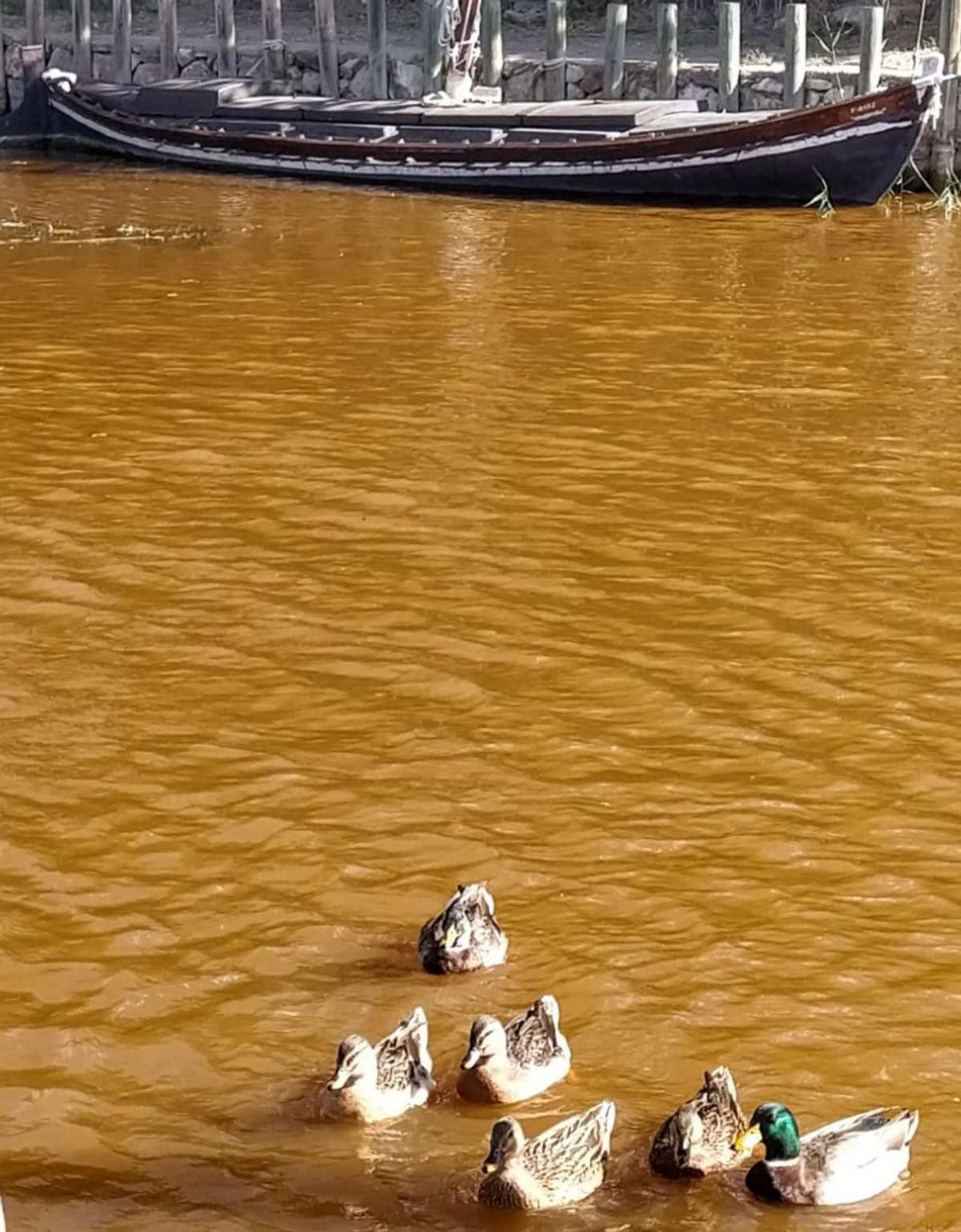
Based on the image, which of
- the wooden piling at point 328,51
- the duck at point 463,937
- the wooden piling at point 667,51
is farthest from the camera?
the wooden piling at point 328,51

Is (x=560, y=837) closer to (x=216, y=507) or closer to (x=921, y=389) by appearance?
(x=216, y=507)

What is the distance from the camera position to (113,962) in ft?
21.1

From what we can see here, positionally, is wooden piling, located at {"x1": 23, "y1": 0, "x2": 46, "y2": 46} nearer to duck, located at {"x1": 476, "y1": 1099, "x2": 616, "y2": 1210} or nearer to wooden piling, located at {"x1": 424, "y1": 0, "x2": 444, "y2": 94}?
wooden piling, located at {"x1": 424, "y1": 0, "x2": 444, "y2": 94}

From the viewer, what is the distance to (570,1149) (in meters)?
5.25

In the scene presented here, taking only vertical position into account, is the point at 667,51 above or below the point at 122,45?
below

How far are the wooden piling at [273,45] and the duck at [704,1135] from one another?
72.2 ft

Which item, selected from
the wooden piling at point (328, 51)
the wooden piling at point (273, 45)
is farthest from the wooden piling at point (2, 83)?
the wooden piling at point (328, 51)

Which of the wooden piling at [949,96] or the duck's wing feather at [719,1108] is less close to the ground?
the wooden piling at [949,96]

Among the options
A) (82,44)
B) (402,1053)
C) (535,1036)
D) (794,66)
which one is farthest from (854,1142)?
(82,44)

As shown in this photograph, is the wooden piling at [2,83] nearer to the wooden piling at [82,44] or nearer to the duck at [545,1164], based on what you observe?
the wooden piling at [82,44]

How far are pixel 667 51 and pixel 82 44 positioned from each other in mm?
8986

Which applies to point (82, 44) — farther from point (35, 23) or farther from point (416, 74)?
point (416, 74)

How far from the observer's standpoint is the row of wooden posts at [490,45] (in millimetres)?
21797

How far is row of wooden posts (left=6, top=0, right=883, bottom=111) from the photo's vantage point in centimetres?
2180
